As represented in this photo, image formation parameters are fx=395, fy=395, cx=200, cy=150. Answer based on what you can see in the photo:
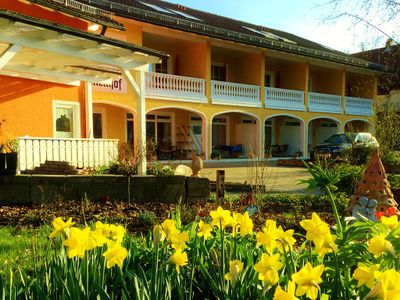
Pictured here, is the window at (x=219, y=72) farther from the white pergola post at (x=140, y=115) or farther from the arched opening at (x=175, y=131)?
the white pergola post at (x=140, y=115)

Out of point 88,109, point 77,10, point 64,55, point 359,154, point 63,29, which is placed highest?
point 77,10

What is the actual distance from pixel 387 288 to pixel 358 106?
28.9 m

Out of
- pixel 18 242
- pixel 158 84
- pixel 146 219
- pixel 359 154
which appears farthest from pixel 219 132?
pixel 18 242

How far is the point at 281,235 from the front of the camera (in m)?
1.81

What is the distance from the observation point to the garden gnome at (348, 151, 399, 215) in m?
4.66

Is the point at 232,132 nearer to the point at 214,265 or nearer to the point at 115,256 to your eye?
the point at 214,265

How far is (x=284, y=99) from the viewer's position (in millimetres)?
23562

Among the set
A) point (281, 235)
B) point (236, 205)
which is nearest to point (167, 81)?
point (236, 205)

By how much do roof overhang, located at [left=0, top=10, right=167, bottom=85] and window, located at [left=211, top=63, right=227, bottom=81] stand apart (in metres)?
11.9

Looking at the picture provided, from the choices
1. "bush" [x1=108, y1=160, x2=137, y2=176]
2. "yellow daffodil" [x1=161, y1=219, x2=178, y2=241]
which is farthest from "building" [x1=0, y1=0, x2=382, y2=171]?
"yellow daffodil" [x1=161, y1=219, x2=178, y2=241]

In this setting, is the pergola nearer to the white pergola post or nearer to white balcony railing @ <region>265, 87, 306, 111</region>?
the white pergola post

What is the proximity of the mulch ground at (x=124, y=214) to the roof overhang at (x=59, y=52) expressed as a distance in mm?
2698

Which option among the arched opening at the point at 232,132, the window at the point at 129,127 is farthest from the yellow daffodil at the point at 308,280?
the arched opening at the point at 232,132

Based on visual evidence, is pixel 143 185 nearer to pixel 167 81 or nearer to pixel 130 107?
pixel 130 107
